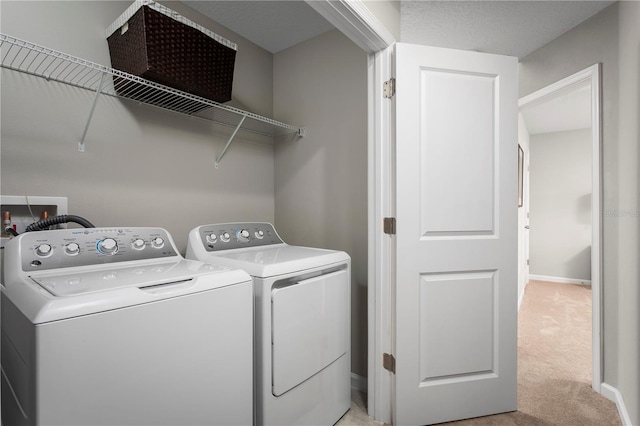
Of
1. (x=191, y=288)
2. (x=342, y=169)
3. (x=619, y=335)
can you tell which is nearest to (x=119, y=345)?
(x=191, y=288)

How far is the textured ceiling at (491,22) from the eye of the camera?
1.92m

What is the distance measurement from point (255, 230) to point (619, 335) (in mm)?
2178

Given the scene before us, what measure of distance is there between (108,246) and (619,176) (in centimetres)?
262

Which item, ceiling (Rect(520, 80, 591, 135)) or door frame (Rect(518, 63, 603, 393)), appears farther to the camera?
ceiling (Rect(520, 80, 591, 135))

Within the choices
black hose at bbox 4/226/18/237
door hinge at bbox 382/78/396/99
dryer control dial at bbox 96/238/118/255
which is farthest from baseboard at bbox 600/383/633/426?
black hose at bbox 4/226/18/237

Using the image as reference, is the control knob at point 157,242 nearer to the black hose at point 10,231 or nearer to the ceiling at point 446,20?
the black hose at point 10,231

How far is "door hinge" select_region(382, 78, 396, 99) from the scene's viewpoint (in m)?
1.67

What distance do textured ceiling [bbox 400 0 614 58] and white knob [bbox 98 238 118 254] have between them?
1972 millimetres

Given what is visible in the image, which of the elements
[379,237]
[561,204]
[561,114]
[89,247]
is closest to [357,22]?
[379,237]

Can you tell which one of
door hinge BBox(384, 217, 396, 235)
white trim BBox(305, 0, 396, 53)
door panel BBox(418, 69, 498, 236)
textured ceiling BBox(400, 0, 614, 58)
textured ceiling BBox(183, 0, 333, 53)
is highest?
textured ceiling BBox(183, 0, 333, 53)

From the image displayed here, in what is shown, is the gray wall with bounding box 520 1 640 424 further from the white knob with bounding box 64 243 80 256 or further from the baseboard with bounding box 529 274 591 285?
the baseboard with bounding box 529 274 591 285

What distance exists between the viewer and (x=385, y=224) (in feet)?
5.61

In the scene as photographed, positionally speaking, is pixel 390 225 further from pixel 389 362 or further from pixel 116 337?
pixel 116 337

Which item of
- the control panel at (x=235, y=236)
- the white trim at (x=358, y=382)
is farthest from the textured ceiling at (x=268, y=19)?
the white trim at (x=358, y=382)
